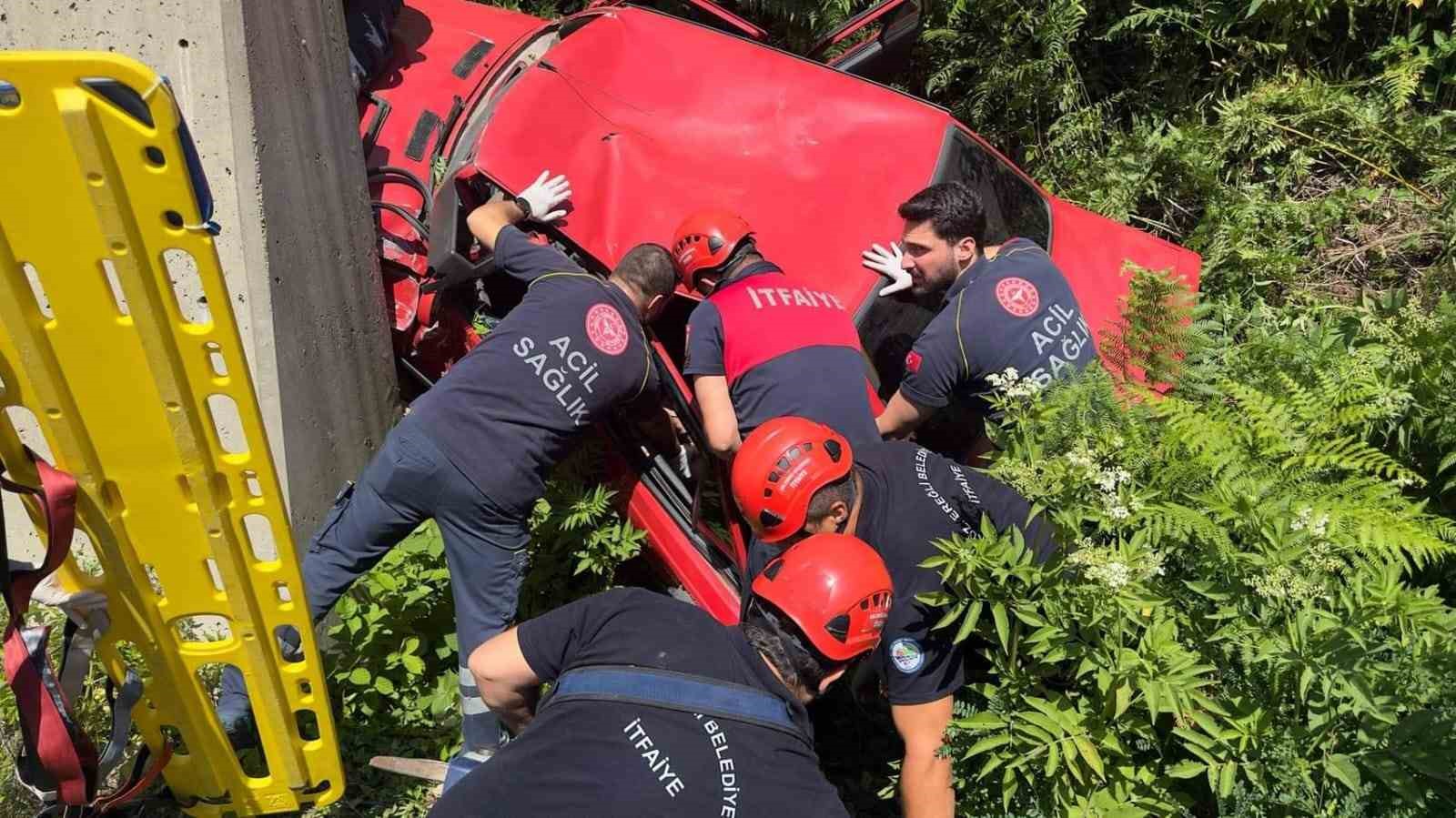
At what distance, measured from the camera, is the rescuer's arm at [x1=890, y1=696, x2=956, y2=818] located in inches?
118

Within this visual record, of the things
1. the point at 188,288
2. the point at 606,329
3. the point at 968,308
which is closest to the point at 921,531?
the point at 968,308

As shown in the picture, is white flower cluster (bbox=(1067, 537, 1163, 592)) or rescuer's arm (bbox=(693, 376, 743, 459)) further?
rescuer's arm (bbox=(693, 376, 743, 459))

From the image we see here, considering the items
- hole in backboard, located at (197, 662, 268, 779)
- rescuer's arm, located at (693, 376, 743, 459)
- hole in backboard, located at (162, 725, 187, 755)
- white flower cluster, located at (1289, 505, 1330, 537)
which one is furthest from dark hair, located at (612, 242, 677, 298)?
white flower cluster, located at (1289, 505, 1330, 537)

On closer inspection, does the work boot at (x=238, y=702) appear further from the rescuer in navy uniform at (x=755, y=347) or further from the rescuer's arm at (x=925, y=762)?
the rescuer's arm at (x=925, y=762)

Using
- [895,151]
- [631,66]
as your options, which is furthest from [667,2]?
[895,151]

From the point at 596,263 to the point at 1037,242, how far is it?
6.08 feet

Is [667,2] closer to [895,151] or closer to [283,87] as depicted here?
[895,151]

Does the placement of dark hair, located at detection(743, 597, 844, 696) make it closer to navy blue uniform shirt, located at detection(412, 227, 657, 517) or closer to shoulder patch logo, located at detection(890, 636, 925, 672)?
shoulder patch logo, located at detection(890, 636, 925, 672)

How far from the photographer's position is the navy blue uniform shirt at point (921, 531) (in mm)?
3049

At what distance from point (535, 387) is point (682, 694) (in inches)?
63.0

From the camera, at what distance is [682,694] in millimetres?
2416

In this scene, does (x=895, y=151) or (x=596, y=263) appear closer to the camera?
(x=596, y=263)

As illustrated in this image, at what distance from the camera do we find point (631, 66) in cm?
454

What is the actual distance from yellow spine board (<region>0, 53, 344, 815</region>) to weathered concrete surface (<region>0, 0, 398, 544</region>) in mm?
505
